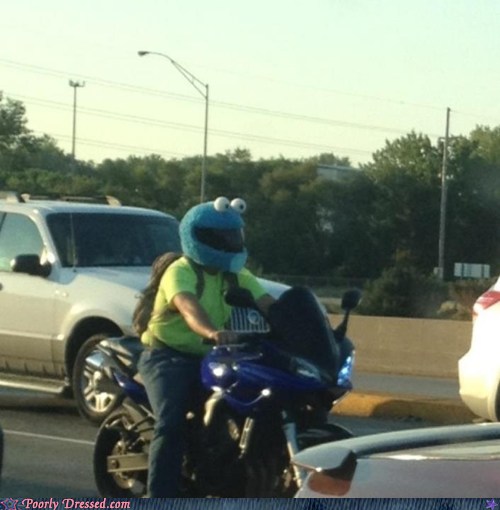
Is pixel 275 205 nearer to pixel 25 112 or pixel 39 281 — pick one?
pixel 25 112

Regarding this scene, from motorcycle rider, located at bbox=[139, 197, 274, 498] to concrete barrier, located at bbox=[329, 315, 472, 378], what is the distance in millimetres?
9840

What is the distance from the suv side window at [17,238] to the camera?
13.5 meters

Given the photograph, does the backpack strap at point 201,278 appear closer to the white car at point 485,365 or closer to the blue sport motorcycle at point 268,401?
the blue sport motorcycle at point 268,401

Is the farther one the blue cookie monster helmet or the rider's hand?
the blue cookie monster helmet

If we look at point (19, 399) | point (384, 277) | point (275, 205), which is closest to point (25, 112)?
point (275, 205)

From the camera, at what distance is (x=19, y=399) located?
47.8ft

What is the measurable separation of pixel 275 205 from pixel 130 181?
7.16 m

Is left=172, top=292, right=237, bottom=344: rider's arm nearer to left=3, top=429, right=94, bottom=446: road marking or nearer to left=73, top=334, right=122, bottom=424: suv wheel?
left=3, top=429, right=94, bottom=446: road marking

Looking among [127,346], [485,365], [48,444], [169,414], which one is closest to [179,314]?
[169,414]

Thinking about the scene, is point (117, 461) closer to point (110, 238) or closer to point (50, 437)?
point (50, 437)

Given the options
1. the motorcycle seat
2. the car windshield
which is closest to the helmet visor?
the motorcycle seat

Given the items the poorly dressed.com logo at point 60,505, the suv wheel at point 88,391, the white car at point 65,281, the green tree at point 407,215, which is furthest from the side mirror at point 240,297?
the green tree at point 407,215

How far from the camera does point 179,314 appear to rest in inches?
309

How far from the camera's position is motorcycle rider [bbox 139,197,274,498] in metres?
7.50
